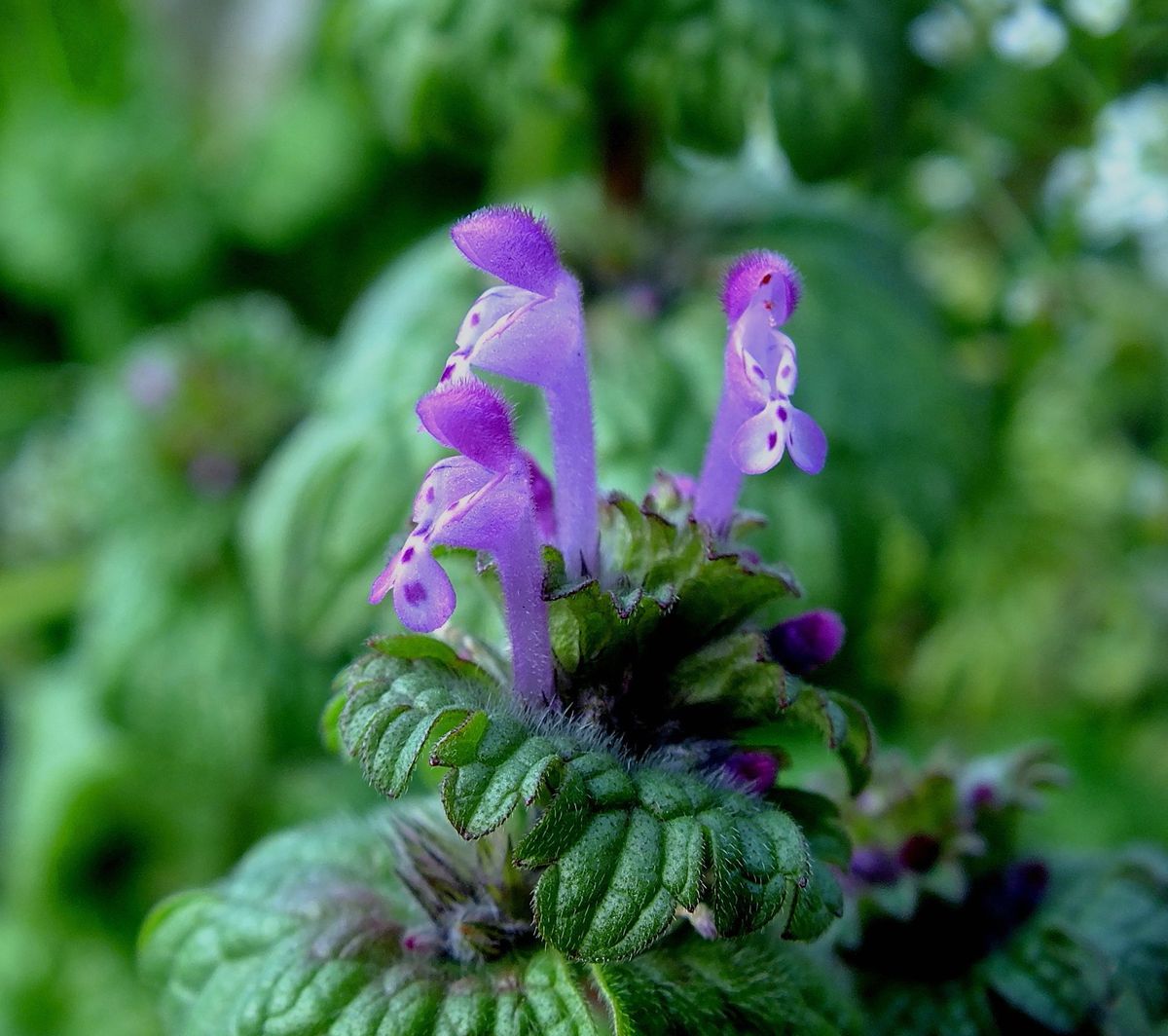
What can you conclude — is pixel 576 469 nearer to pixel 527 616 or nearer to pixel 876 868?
pixel 527 616

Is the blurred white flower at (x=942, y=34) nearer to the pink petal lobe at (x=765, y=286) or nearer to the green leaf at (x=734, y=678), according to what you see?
the pink petal lobe at (x=765, y=286)

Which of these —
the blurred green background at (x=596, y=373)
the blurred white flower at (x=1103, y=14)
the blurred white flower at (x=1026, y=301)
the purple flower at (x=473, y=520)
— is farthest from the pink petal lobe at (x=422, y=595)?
the blurred white flower at (x=1026, y=301)

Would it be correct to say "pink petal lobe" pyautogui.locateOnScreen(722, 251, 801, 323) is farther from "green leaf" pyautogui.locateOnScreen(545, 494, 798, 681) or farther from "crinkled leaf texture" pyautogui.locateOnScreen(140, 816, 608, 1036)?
"crinkled leaf texture" pyautogui.locateOnScreen(140, 816, 608, 1036)

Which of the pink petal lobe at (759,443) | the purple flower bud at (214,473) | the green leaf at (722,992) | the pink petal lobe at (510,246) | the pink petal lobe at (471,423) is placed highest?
the pink petal lobe at (510,246)

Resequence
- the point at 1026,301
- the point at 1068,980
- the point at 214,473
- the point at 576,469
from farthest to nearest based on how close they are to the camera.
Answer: the point at 214,473, the point at 1026,301, the point at 1068,980, the point at 576,469

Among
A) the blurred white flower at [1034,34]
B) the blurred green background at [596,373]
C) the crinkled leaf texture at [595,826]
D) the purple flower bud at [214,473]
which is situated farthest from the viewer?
the purple flower bud at [214,473]

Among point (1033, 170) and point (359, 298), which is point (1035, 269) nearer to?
point (1033, 170)

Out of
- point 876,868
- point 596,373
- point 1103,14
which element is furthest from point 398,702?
point 1103,14
